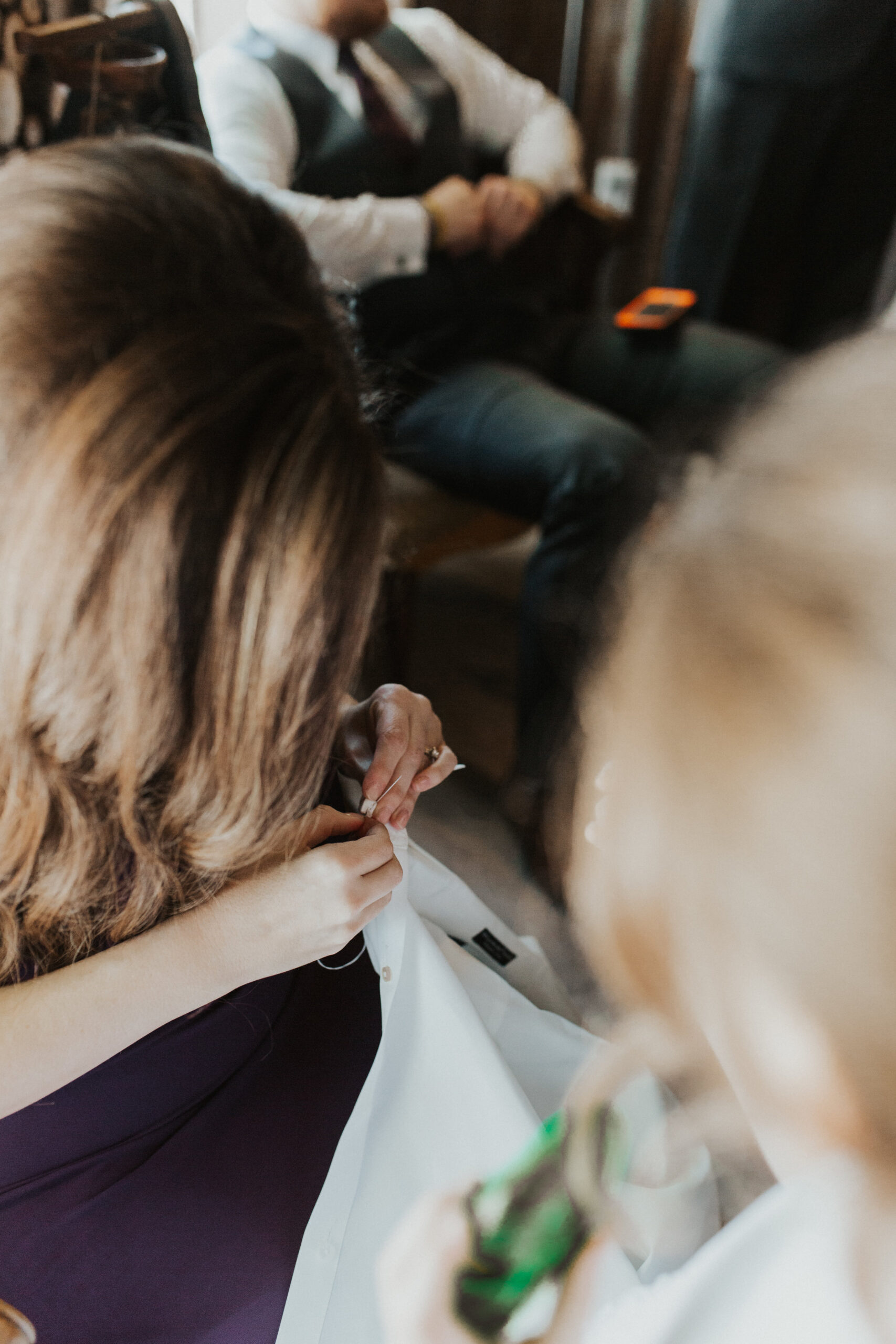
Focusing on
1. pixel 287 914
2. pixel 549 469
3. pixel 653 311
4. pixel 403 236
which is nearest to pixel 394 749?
pixel 287 914

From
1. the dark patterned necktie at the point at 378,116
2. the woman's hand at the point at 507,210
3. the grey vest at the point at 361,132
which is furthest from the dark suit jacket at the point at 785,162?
the dark patterned necktie at the point at 378,116

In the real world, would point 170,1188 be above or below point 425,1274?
below

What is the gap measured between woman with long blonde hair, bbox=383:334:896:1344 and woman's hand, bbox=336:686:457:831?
35cm

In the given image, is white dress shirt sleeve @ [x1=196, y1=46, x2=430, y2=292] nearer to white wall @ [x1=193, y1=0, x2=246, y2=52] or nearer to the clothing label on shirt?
white wall @ [x1=193, y1=0, x2=246, y2=52]

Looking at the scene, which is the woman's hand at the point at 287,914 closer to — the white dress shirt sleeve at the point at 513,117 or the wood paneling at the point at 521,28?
the white dress shirt sleeve at the point at 513,117

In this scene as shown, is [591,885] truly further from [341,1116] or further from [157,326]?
[341,1116]

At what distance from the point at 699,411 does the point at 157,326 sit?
3.83 ft

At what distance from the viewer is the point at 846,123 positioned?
1449 millimetres

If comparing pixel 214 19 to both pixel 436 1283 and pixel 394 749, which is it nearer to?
pixel 394 749

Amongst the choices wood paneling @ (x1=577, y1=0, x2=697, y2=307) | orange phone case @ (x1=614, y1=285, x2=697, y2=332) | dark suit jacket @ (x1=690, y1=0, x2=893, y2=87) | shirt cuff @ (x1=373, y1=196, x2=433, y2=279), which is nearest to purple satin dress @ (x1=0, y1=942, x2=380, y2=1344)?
shirt cuff @ (x1=373, y1=196, x2=433, y2=279)

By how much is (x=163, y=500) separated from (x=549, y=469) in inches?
35.3

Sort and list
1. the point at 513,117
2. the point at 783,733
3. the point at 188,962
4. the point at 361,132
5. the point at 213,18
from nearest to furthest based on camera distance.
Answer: the point at 783,733
the point at 188,962
the point at 213,18
the point at 361,132
the point at 513,117

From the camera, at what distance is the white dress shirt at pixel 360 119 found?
1.04 meters

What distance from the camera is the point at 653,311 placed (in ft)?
4.78
